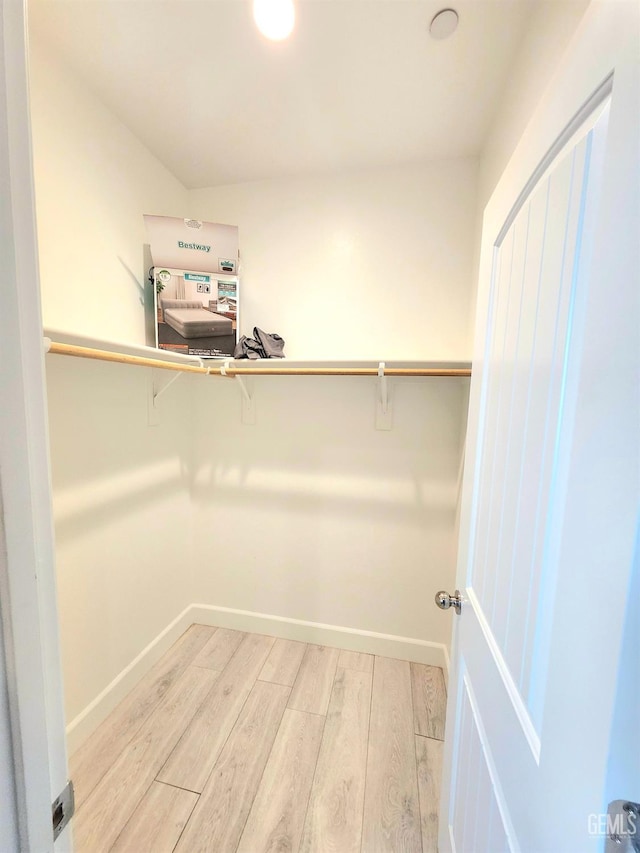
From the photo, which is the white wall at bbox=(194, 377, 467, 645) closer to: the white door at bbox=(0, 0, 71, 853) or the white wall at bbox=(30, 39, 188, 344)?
the white wall at bbox=(30, 39, 188, 344)

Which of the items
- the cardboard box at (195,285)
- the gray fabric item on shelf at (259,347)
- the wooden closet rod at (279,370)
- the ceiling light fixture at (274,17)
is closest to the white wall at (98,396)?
the cardboard box at (195,285)

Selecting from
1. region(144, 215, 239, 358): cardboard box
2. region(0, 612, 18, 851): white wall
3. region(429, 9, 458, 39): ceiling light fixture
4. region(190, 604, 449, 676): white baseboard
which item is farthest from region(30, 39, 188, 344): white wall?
region(190, 604, 449, 676): white baseboard

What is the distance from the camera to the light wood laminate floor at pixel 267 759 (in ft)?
3.61

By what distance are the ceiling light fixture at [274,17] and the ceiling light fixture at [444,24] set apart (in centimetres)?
44

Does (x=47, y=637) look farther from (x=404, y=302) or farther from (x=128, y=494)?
(x=404, y=302)

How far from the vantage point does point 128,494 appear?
5.28ft

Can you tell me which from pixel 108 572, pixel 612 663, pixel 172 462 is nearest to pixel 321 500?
pixel 172 462

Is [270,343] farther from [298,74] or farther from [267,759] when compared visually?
[267,759]

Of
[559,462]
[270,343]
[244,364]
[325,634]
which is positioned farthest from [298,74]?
[325,634]

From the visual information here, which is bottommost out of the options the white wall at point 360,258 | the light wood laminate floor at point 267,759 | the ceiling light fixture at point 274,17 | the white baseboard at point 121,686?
the light wood laminate floor at point 267,759

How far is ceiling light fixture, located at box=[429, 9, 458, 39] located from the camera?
1018 mm

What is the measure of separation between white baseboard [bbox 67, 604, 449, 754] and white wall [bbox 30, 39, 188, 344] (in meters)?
1.60

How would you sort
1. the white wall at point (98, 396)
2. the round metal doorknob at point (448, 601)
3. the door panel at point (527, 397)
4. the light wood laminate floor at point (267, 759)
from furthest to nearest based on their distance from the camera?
the white wall at point (98, 396) < the light wood laminate floor at point (267, 759) < the round metal doorknob at point (448, 601) < the door panel at point (527, 397)

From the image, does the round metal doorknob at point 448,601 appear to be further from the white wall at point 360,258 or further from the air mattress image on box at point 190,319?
the air mattress image on box at point 190,319
